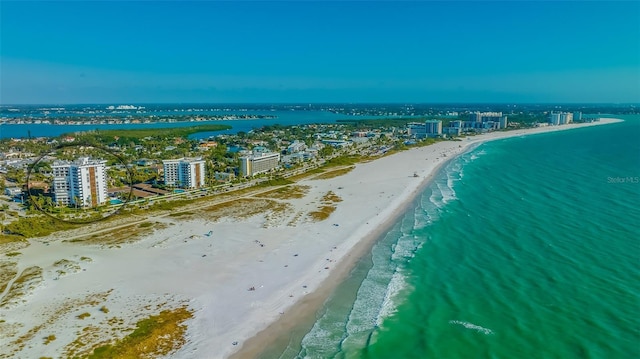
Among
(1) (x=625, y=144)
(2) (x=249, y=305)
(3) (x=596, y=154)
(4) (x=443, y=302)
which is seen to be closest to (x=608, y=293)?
(4) (x=443, y=302)

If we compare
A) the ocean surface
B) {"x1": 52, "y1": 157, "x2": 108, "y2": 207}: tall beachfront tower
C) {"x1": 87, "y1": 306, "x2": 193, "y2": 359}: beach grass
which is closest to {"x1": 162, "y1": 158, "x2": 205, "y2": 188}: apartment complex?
{"x1": 52, "y1": 157, "x2": 108, "y2": 207}: tall beachfront tower

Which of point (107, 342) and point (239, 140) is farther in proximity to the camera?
point (239, 140)

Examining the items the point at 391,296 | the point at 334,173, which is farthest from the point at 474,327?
the point at 334,173

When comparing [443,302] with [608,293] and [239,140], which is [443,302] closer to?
[608,293]

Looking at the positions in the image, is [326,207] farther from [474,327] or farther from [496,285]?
[474,327]

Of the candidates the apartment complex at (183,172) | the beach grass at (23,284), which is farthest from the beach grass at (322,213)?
the beach grass at (23,284)

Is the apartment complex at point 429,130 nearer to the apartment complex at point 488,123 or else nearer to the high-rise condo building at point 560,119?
the apartment complex at point 488,123

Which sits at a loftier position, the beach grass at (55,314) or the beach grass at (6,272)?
the beach grass at (55,314)

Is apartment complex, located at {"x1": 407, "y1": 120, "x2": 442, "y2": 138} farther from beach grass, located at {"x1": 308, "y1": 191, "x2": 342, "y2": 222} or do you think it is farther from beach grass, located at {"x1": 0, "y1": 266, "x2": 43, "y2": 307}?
beach grass, located at {"x1": 0, "y1": 266, "x2": 43, "y2": 307}
